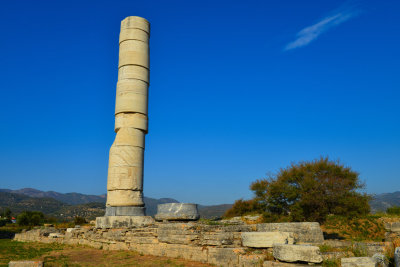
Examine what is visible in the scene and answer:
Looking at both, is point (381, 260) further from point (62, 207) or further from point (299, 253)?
point (62, 207)

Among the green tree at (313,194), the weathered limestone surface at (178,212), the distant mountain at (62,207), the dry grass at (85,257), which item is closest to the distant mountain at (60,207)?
the distant mountain at (62,207)

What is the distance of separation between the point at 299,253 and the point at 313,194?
13855mm

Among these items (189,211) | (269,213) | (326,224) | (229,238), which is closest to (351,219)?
(326,224)

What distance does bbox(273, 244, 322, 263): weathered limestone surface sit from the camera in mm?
6215

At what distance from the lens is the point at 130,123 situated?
1470cm

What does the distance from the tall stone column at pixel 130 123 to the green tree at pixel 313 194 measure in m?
10.00

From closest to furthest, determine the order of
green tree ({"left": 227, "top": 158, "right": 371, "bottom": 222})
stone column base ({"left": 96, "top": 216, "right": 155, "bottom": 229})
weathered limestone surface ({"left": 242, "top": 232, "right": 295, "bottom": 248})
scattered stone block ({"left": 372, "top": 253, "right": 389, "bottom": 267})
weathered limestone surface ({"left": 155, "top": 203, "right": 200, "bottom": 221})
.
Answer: scattered stone block ({"left": 372, "top": 253, "right": 389, "bottom": 267}), weathered limestone surface ({"left": 242, "top": 232, "right": 295, "bottom": 248}), weathered limestone surface ({"left": 155, "top": 203, "right": 200, "bottom": 221}), stone column base ({"left": 96, "top": 216, "right": 155, "bottom": 229}), green tree ({"left": 227, "top": 158, "right": 371, "bottom": 222})

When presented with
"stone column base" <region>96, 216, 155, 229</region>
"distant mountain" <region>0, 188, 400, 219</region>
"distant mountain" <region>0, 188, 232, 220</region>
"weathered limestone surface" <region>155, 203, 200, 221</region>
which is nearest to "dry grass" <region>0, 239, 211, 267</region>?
"stone column base" <region>96, 216, 155, 229</region>

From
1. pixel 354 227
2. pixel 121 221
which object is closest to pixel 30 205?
pixel 121 221

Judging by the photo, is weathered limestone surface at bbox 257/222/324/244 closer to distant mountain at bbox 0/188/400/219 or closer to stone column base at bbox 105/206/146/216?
stone column base at bbox 105/206/146/216

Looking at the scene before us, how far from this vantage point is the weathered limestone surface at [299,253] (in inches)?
245

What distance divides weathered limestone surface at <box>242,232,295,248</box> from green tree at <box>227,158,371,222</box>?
11877 millimetres

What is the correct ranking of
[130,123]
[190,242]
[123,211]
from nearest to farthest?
[190,242] → [123,211] → [130,123]

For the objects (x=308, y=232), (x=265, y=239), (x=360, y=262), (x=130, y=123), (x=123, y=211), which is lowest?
(x=360, y=262)
